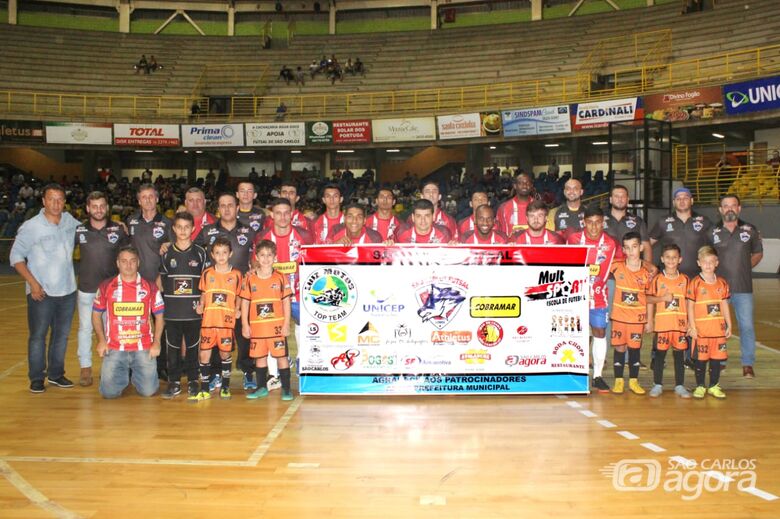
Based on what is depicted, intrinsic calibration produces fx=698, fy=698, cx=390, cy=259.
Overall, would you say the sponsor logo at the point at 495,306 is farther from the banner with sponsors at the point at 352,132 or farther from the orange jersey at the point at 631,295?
the banner with sponsors at the point at 352,132

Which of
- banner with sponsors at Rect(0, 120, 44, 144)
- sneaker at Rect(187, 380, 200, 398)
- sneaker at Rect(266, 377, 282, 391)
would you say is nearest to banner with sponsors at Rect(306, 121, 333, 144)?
banner with sponsors at Rect(0, 120, 44, 144)

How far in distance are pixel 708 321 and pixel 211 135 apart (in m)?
26.2

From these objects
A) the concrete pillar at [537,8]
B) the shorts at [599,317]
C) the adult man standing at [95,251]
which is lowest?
the shorts at [599,317]

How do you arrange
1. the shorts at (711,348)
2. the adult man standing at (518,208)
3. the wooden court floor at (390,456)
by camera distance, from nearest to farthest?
the wooden court floor at (390,456), the shorts at (711,348), the adult man standing at (518,208)

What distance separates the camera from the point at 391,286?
7.39m

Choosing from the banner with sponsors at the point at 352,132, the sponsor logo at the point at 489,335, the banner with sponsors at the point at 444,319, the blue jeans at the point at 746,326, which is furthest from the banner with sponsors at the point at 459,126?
the sponsor logo at the point at 489,335

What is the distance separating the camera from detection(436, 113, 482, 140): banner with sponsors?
28.0 metres

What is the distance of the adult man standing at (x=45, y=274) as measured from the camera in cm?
762

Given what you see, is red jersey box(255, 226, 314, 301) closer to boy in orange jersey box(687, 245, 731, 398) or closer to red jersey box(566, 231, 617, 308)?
red jersey box(566, 231, 617, 308)

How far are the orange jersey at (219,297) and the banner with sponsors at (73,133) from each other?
25593 mm

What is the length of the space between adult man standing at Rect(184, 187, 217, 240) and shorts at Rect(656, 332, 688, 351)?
530 cm

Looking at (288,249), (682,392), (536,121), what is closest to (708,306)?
(682,392)

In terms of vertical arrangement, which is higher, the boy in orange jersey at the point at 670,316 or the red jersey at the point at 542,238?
the red jersey at the point at 542,238

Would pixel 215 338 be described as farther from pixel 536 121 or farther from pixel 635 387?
pixel 536 121
